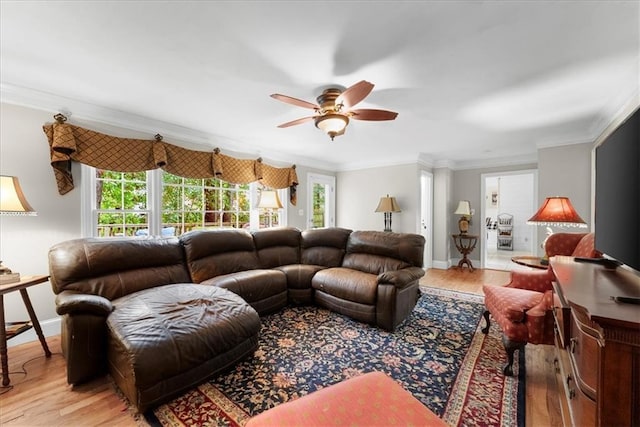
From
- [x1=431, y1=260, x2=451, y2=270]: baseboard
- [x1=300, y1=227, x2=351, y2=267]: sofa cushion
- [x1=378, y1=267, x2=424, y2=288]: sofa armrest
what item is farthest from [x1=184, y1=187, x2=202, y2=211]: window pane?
[x1=431, y1=260, x2=451, y2=270]: baseboard

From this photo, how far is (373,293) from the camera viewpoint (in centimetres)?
268

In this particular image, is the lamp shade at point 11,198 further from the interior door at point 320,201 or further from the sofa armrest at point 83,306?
the interior door at point 320,201

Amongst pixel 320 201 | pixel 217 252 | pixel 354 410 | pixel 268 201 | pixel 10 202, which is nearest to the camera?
pixel 354 410

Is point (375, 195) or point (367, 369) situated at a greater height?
point (375, 195)

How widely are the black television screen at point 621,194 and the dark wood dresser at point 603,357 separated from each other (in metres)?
0.19

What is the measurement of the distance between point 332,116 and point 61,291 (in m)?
2.73

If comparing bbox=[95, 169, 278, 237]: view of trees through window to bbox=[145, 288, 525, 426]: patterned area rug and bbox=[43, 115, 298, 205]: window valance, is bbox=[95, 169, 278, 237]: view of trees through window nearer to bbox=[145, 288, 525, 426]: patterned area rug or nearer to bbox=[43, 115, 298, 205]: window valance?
bbox=[43, 115, 298, 205]: window valance

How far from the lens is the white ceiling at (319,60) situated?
1.50m

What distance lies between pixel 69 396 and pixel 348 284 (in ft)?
7.66

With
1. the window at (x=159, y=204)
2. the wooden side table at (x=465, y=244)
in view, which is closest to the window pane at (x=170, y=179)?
the window at (x=159, y=204)

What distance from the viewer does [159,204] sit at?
3.44 metres

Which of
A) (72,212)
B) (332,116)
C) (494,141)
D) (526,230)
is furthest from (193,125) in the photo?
(526,230)

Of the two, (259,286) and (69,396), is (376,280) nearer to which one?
(259,286)

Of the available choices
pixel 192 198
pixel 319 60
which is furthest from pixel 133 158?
pixel 319 60
